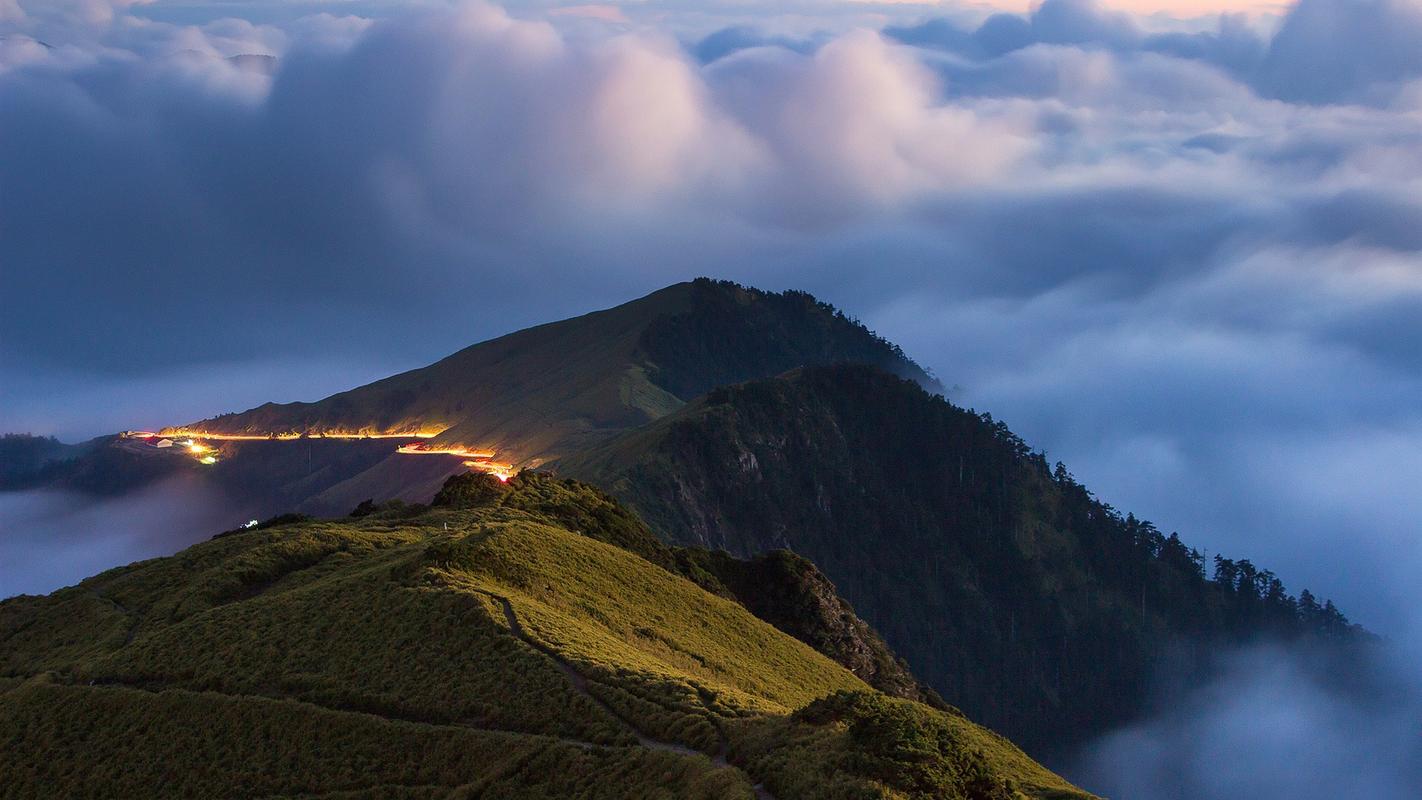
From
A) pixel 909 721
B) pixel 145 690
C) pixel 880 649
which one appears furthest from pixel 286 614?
pixel 880 649

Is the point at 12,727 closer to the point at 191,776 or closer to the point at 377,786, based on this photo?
the point at 191,776

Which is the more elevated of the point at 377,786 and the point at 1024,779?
the point at 377,786

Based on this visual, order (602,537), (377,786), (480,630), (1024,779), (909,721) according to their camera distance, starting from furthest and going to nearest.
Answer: (602,537)
(1024,779)
(480,630)
(377,786)
(909,721)

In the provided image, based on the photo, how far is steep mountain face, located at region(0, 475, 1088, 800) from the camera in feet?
173

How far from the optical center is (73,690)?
69.6 metres

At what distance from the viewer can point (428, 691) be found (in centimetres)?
6244

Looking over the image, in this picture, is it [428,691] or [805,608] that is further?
[805,608]

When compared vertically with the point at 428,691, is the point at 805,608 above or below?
below

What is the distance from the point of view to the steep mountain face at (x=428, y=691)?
52.8 meters

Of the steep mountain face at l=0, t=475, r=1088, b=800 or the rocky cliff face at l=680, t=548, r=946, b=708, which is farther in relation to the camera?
the rocky cliff face at l=680, t=548, r=946, b=708

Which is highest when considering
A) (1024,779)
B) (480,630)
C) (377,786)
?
(480,630)

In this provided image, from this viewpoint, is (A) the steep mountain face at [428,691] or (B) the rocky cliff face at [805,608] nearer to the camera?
(A) the steep mountain face at [428,691]

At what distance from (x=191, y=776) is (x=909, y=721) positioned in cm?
2892

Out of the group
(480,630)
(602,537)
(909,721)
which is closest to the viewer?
(909,721)
